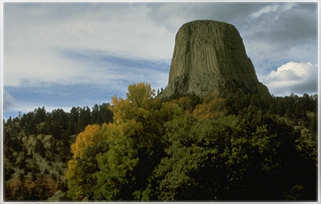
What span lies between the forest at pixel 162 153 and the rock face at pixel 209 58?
17.0 meters

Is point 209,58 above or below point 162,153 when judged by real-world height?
above

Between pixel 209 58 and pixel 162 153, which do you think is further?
pixel 209 58

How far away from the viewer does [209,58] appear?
34.6 m

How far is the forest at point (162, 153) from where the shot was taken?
36.2 ft

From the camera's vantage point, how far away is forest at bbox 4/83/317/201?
1104 cm

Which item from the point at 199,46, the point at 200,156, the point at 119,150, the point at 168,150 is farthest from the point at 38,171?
the point at 199,46

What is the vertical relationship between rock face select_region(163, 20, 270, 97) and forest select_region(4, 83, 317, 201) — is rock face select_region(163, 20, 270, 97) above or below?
above

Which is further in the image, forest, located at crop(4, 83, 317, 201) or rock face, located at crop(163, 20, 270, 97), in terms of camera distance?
rock face, located at crop(163, 20, 270, 97)

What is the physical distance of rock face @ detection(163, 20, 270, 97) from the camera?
1238 inches

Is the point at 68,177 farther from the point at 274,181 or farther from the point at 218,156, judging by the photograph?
the point at 274,181

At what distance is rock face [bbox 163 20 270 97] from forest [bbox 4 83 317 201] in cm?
1696

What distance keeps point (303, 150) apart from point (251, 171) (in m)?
2.40

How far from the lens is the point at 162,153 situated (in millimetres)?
12570

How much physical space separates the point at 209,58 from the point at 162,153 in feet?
78.5
